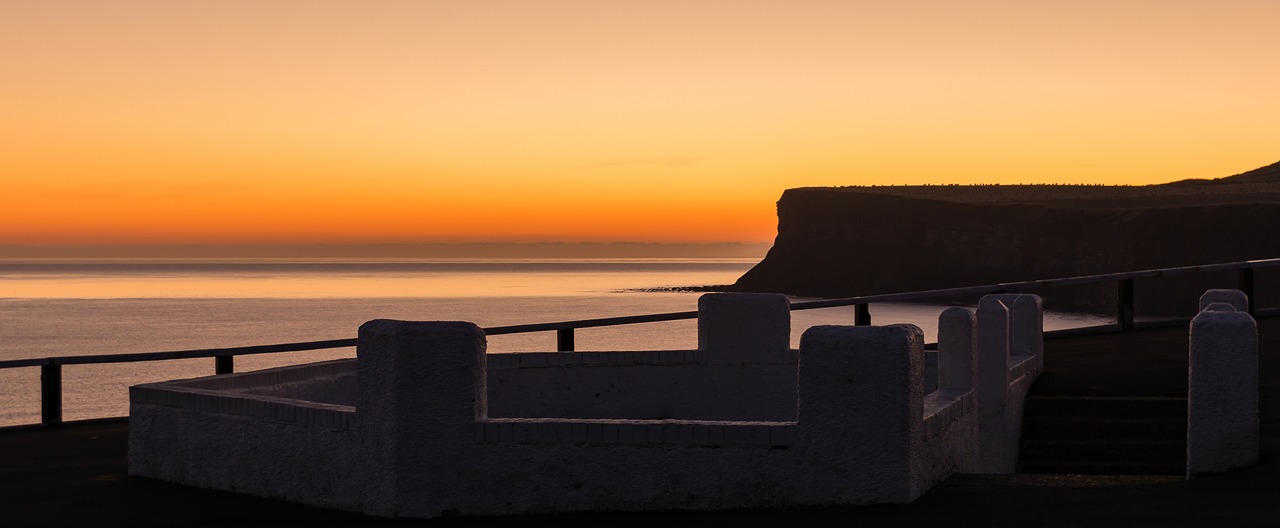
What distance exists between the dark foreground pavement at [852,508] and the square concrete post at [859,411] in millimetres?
171

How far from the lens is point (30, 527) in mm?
9180

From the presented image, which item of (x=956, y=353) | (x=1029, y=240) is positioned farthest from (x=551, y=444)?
(x=1029, y=240)

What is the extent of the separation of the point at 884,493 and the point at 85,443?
8.92m

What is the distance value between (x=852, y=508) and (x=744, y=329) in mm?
5445

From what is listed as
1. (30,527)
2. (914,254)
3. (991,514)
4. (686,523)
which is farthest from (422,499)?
(914,254)

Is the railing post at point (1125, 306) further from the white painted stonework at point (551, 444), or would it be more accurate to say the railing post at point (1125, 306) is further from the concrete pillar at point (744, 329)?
the white painted stonework at point (551, 444)

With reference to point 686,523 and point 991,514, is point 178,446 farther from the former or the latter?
point 991,514

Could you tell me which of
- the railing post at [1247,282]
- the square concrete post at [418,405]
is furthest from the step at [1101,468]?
the railing post at [1247,282]

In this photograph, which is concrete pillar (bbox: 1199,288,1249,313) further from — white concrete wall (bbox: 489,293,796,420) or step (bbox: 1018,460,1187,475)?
white concrete wall (bbox: 489,293,796,420)

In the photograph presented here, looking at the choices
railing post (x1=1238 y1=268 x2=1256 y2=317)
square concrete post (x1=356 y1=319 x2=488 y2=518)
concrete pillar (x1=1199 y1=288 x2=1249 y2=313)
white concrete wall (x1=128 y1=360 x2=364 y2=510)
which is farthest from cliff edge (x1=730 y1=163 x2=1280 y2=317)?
square concrete post (x1=356 y1=319 x2=488 y2=518)

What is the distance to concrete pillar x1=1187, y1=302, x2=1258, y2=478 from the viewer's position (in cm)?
920

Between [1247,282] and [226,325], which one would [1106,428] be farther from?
[226,325]

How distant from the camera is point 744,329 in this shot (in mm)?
14086

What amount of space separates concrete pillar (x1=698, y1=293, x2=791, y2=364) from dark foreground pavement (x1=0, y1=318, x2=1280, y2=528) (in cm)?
408
